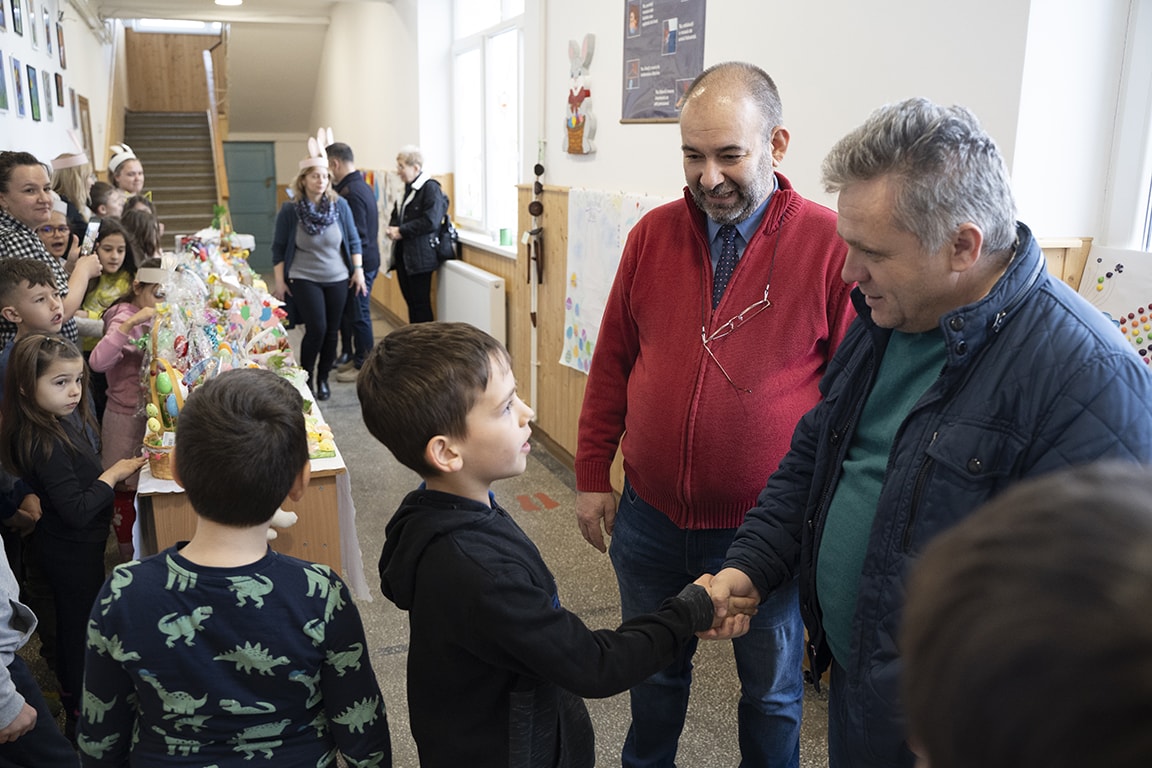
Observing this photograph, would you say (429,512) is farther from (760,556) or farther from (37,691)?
(37,691)

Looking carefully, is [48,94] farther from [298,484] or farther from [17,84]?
[298,484]

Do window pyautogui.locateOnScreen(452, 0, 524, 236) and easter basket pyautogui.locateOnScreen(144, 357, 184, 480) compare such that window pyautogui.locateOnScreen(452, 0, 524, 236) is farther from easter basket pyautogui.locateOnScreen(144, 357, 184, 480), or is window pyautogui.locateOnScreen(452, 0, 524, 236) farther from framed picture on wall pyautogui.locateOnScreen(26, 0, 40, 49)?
easter basket pyautogui.locateOnScreen(144, 357, 184, 480)

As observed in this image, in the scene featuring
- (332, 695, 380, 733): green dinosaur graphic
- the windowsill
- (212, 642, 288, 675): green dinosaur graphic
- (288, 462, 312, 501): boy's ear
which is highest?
the windowsill

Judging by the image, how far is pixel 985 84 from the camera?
2.05 meters

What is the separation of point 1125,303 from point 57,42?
785cm

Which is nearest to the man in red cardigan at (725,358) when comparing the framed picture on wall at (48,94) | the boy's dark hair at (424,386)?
the boy's dark hair at (424,386)

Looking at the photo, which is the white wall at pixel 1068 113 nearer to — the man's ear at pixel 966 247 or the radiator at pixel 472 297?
the man's ear at pixel 966 247

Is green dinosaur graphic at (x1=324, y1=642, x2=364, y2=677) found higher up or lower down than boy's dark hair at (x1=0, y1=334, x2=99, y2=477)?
lower down

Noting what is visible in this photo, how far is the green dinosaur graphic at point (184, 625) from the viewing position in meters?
1.22

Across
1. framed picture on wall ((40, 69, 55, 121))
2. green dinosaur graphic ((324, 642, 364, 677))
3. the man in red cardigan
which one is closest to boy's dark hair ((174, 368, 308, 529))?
green dinosaur graphic ((324, 642, 364, 677))

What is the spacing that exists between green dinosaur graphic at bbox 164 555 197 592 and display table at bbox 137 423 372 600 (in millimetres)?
1197

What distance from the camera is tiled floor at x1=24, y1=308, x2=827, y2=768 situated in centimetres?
241

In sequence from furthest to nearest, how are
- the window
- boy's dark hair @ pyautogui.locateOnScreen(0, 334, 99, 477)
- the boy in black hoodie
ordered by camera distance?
1. the window
2. boy's dark hair @ pyautogui.locateOnScreen(0, 334, 99, 477)
3. the boy in black hoodie

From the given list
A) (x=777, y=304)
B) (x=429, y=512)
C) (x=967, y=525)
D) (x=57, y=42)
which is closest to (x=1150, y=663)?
Answer: (x=967, y=525)
